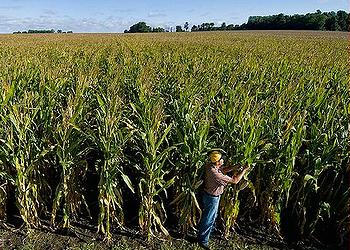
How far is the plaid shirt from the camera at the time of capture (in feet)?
11.6

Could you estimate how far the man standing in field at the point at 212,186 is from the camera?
354 cm

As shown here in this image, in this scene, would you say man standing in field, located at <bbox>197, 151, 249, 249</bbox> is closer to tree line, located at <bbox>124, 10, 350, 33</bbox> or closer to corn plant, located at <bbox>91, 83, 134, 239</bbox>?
corn plant, located at <bbox>91, 83, 134, 239</bbox>

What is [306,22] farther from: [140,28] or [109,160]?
[109,160]

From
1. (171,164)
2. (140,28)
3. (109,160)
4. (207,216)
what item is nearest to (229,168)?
(207,216)

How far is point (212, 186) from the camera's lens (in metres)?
3.61

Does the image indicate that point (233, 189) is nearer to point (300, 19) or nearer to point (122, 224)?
point (122, 224)

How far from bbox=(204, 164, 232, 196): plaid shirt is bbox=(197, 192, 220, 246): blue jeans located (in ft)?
0.23

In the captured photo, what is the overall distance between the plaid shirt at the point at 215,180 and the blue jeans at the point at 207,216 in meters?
0.07

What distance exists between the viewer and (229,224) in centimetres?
395

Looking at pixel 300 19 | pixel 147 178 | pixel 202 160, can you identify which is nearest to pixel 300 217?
pixel 202 160

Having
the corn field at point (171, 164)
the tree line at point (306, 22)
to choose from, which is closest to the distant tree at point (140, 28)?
the tree line at point (306, 22)

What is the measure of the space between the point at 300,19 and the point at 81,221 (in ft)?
240

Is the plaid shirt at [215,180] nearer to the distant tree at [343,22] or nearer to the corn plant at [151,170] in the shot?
the corn plant at [151,170]

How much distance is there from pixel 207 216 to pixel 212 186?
346 millimetres
